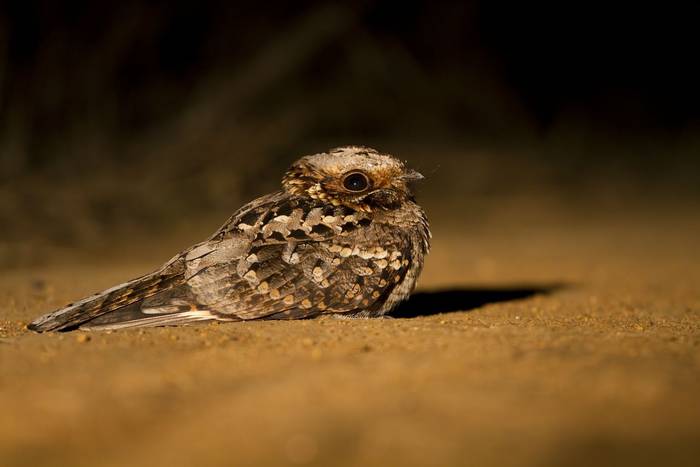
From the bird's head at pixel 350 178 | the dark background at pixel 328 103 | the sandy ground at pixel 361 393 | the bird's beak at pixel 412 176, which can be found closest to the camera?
the sandy ground at pixel 361 393

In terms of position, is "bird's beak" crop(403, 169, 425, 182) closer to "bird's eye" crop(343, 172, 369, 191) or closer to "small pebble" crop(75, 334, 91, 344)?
"bird's eye" crop(343, 172, 369, 191)

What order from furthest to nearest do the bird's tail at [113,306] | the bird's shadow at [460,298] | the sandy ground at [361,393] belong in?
the bird's shadow at [460,298] → the bird's tail at [113,306] → the sandy ground at [361,393]

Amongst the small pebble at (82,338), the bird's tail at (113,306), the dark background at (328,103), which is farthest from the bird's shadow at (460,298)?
the dark background at (328,103)

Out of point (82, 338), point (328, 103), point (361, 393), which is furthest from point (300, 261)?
point (328, 103)

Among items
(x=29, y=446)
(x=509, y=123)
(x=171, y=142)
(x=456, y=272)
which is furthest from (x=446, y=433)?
(x=509, y=123)

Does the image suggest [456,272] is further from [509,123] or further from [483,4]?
[483,4]

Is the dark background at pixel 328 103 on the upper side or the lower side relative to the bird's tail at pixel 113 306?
upper

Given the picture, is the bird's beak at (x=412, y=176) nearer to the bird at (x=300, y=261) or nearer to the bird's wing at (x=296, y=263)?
the bird at (x=300, y=261)

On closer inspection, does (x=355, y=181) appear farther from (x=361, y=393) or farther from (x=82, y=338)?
(x=361, y=393)
